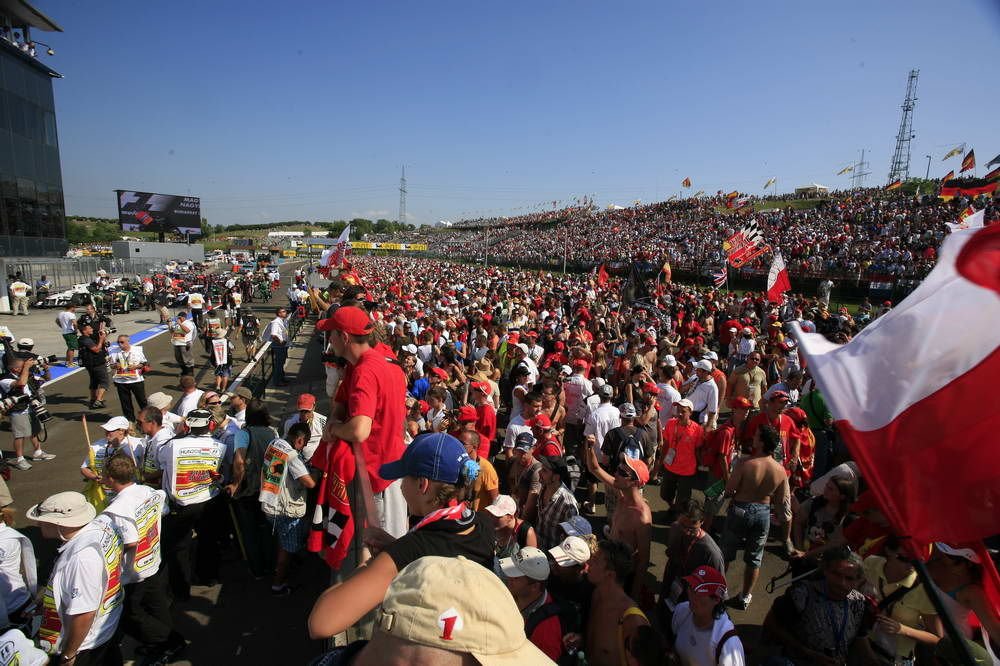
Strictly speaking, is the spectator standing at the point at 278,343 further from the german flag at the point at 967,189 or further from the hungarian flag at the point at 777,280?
the german flag at the point at 967,189

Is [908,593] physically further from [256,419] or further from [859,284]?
[859,284]

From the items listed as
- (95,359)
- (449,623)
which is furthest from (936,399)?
(95,359)

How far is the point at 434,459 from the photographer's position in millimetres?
1912

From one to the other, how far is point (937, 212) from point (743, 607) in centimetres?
3417

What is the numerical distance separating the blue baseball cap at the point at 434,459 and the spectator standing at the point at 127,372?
8856mm

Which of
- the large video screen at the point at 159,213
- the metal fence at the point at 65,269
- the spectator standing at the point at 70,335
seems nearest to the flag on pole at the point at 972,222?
the spectator standing at the point at 70,335

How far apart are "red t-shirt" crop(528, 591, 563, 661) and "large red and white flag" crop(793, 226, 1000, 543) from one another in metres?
1.70

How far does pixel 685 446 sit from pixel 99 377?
10542 mm

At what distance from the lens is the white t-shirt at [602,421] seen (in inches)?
221

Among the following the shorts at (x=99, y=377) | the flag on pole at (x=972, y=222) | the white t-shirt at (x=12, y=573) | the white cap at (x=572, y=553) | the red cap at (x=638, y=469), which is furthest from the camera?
the shorts at (x=99, y=377)

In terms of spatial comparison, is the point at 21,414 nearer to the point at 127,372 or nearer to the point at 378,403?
the point at 127,372

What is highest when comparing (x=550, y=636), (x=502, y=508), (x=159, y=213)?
(x=159, y=213)

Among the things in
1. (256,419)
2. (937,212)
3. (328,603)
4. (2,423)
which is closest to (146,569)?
(256,419)

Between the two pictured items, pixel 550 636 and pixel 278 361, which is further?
pixel 278 361
